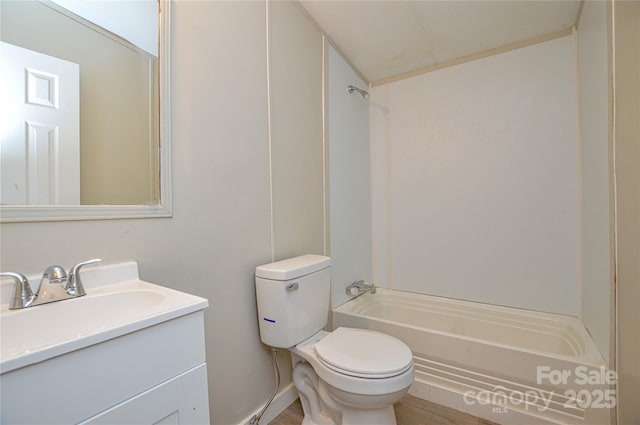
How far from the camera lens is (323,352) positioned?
1.25 metres

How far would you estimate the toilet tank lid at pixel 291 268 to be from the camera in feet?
4.21

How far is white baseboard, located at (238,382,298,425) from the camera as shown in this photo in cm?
138

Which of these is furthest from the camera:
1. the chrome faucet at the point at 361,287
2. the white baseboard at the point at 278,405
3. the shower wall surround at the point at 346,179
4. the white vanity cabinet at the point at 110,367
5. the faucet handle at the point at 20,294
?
the chrome faucet at the point at 361,287

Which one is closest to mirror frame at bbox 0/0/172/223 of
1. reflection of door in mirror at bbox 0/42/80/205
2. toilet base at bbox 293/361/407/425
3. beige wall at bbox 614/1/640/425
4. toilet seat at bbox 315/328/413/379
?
reflection of door in mirror at bbox 0/42/80/205

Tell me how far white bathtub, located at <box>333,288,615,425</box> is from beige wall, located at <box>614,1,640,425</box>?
11cm

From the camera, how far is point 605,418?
1.22 meters

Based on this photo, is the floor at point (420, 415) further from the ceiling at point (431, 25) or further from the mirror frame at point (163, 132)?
the ceiling at point (431, 25)

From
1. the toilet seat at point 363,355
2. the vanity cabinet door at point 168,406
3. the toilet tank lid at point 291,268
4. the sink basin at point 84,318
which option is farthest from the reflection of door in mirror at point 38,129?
the toilet seat at point 363,355

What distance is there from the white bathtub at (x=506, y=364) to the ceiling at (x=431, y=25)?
1843 millimetres

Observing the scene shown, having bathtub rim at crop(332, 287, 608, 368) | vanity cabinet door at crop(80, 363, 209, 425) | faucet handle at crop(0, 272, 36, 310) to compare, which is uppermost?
faucet handle at crop(0, 272, 36, 310)

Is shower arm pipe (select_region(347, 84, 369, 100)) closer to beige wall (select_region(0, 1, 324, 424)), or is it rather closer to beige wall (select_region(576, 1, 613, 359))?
beige wall (select_region(0, 1, 324, 424))

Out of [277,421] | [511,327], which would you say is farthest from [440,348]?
[277,421]

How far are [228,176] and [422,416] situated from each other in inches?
62.9

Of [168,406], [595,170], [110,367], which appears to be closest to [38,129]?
[110,367]
